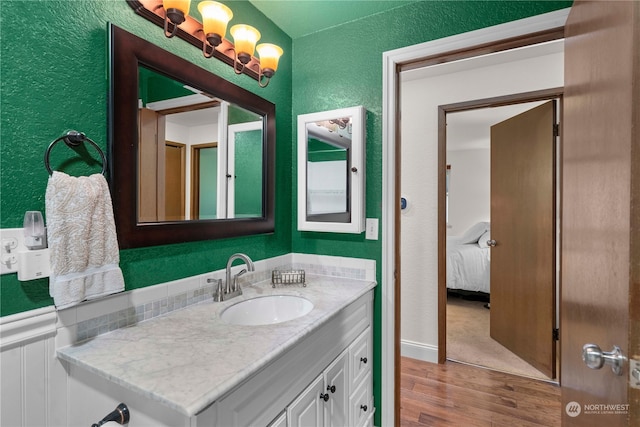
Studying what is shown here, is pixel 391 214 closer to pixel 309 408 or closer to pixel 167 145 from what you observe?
pixel 309 408

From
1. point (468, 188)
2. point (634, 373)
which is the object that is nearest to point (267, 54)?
point (634, 373)

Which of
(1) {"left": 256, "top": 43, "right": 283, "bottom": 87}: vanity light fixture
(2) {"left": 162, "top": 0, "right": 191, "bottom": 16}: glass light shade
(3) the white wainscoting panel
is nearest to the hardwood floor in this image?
(3) the white wainscoting panel

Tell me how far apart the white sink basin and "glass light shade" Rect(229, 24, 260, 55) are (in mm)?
1214

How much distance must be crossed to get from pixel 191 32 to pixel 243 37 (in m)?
0.24

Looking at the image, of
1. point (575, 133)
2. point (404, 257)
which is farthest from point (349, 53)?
point (404, 257)

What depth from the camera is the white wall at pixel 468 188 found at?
231 inches

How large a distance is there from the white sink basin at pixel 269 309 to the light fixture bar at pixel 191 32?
1.16 meters

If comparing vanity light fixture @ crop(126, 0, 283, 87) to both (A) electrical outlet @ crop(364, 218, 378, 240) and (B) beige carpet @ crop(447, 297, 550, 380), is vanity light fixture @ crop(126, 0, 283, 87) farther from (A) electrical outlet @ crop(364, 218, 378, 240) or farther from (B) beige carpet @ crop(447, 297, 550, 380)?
(B) beige carpet @ crop(447, 297, 550, 380)

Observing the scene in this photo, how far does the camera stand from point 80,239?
90 cm

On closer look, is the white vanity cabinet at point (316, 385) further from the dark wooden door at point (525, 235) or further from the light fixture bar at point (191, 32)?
the dark wooden door at point (525, 235)

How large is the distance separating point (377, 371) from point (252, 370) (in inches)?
47.8

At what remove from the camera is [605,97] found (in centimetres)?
83

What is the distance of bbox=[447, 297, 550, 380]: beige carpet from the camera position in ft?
8.16

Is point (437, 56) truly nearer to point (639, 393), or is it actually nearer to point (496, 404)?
point (639, 393)
